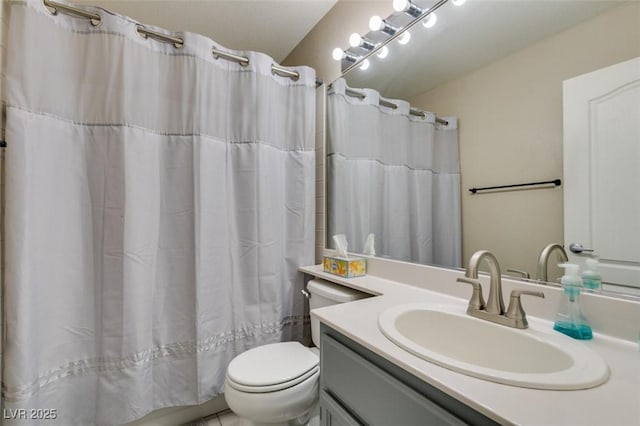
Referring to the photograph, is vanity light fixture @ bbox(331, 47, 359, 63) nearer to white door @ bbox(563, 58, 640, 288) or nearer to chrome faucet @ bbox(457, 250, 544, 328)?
white door @ bbox(563, 58, 640, 288)

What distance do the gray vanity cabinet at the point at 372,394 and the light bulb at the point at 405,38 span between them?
1353 mm

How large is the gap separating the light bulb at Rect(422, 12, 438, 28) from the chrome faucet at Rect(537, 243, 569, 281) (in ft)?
3.37

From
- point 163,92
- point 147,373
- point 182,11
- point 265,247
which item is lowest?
point 147,373

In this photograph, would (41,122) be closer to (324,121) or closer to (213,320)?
(213,320)

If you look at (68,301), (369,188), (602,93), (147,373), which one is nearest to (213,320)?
(147,373)

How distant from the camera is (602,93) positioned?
2.53 ft

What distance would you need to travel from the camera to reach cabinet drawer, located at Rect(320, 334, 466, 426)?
0.59 m

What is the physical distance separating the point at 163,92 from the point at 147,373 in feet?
4.36

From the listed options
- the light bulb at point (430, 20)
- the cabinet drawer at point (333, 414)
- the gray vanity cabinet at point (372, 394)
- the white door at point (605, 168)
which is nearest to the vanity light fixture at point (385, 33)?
the light bulb at point (430, 20)

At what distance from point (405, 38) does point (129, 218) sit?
1.53m

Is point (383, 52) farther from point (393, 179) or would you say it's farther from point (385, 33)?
point (393, 179)

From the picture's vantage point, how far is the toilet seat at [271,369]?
3.60 feet

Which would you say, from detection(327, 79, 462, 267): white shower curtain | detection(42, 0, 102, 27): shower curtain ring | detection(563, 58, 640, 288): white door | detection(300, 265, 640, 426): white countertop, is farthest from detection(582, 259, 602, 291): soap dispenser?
detection(42, 0, 102, 27): shower curtain ring

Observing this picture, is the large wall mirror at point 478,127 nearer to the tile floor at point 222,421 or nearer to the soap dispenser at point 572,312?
the soap dispenser at point 572,312
